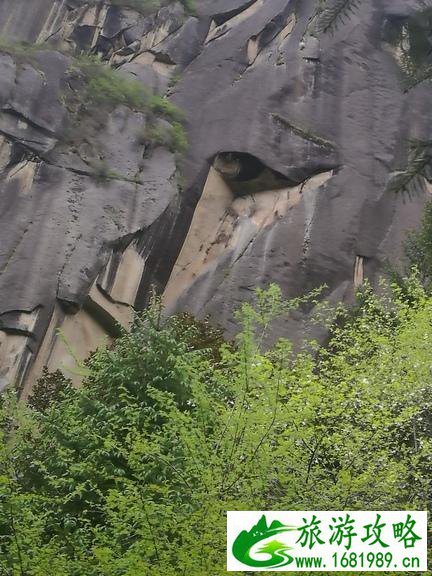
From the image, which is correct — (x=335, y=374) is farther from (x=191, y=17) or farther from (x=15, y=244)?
(x=191, y=17)

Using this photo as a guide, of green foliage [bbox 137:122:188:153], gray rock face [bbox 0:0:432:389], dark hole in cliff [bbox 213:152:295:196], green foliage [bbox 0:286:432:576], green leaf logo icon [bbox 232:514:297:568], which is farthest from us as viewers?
green foliage [bbox 137:122:188:153]

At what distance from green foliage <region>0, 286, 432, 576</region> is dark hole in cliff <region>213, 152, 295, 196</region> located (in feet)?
45.2

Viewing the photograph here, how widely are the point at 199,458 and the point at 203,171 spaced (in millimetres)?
18290

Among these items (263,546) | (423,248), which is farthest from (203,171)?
(263,546)

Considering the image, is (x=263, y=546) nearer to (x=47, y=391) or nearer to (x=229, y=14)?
(x=47, y=391)

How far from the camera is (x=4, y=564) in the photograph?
6.77 meters

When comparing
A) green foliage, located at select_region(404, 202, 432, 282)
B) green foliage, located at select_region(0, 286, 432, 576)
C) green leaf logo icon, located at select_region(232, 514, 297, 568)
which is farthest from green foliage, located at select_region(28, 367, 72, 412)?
green leaf logo icon, located at select_region(232, 514, 297, 568)

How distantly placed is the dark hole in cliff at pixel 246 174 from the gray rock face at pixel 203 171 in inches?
1.8

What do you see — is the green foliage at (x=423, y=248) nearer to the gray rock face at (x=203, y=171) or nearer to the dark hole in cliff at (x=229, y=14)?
the gray rock face at (x=203, y=171)

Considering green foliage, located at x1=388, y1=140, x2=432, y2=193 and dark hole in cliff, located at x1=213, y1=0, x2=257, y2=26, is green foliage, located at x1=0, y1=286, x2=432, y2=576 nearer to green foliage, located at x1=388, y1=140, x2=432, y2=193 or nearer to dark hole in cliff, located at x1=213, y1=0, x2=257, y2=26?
green foliage, located at x1=388, y1=140, x2=432, y2=193

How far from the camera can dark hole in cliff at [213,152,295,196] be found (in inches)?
954

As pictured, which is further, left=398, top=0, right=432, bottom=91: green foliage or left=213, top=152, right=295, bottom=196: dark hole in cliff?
left=213, top=152, right=295, bottom=196: dark hole in cliff

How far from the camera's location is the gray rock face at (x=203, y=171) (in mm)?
21078

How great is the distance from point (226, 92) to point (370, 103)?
4.98 m
